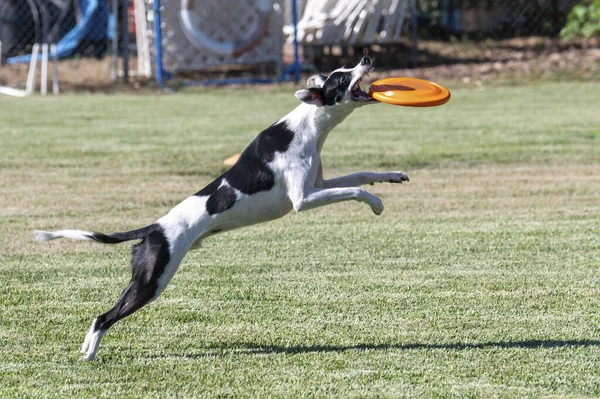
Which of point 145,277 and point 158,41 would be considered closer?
point 145,277

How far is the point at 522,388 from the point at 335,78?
181 cm

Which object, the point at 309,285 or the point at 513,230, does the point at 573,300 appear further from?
the point at 513,230

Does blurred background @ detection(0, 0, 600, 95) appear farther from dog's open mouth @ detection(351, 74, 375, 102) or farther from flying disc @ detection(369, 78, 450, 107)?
dog's open mouth @ detection(351, 74, 375, 102)

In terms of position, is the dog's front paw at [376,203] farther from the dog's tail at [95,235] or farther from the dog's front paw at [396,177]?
the dog's tail at [95,235]

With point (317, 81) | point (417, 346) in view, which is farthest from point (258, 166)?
point (417, 346)

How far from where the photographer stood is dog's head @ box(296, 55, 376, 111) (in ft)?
16.9

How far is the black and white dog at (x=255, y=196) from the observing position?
5.02 meters

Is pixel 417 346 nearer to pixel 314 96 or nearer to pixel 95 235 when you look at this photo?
pixel 314 96

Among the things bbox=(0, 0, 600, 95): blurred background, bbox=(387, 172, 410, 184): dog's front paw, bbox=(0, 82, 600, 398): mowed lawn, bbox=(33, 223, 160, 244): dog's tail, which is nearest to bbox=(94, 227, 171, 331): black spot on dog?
bbox=(33, 223, 160, 244): dog's tail

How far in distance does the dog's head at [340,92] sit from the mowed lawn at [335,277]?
1268mm

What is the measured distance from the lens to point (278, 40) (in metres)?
21.4

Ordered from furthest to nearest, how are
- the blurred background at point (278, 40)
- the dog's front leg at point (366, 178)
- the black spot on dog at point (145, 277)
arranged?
1. the blurred background at point (278, 40)
2. the dog's front leg at point (366, 178)
3. the black spot on dog at point (145, 277)

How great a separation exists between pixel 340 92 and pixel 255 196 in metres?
0.69

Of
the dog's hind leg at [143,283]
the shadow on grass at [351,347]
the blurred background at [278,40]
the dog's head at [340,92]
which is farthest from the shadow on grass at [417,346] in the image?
the blurred background at [278,40]
